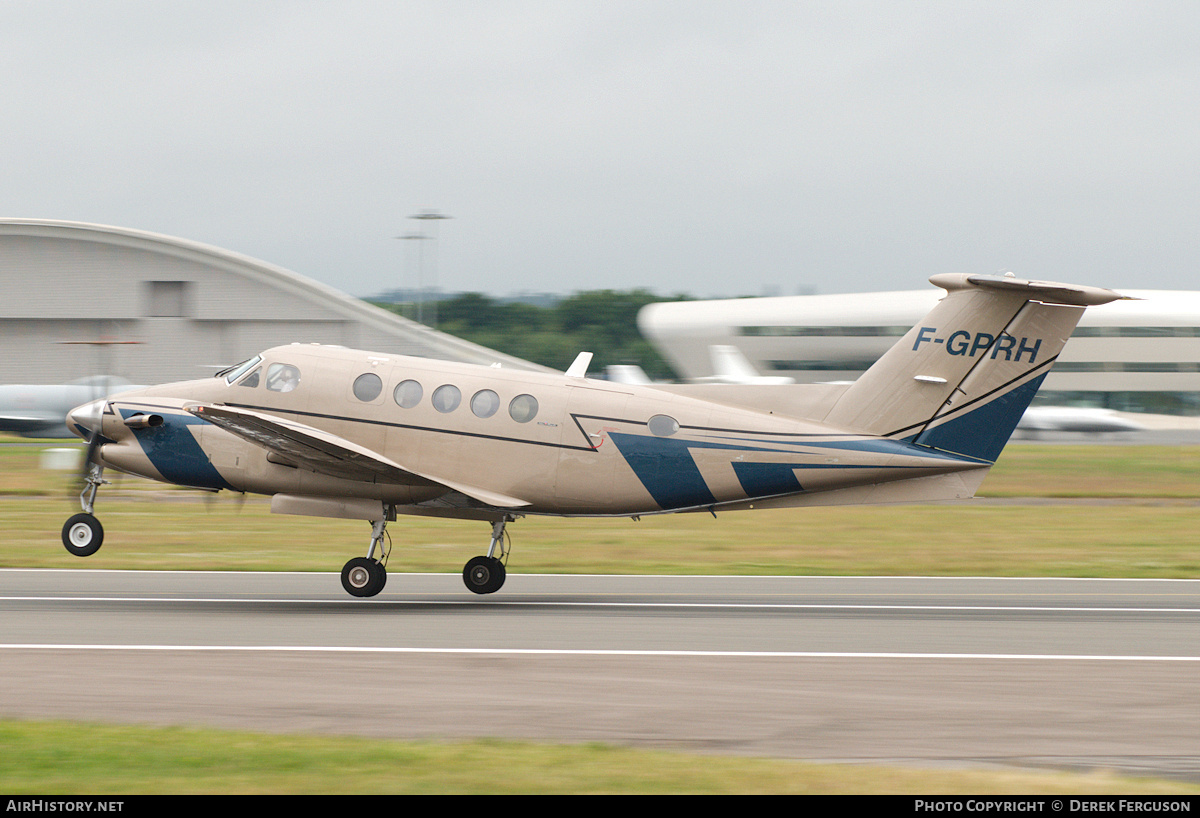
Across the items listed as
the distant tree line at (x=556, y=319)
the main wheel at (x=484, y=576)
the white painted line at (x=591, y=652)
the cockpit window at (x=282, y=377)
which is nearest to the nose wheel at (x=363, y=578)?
the main wheel at (x=484, y=576)

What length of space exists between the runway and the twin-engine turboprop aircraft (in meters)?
1.44

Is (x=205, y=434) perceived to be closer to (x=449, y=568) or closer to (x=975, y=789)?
(x=449, y=568)

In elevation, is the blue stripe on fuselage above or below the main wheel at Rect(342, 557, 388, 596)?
above

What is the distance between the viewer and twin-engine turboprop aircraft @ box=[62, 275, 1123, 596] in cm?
1458

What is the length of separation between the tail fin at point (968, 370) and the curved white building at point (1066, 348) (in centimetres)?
5751

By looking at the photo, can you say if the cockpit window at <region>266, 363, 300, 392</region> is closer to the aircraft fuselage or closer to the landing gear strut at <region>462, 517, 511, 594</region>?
the aircraft fuselage

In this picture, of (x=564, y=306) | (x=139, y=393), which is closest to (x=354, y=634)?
(x=139, y=393)

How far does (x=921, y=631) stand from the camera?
43.0 ft

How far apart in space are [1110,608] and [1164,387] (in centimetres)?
6471

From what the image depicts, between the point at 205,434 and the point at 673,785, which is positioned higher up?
the point at 205,434

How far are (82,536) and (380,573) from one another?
4097 mm

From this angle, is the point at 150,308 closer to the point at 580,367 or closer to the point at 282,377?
the point at 282,377

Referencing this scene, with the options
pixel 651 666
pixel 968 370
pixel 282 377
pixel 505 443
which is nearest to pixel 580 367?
pixel 505 443

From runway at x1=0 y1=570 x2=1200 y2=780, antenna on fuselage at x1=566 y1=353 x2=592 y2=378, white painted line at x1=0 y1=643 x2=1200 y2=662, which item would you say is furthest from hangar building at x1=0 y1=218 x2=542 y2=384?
white painted line at x1=0 y1=643 x2=1200 y2=662
